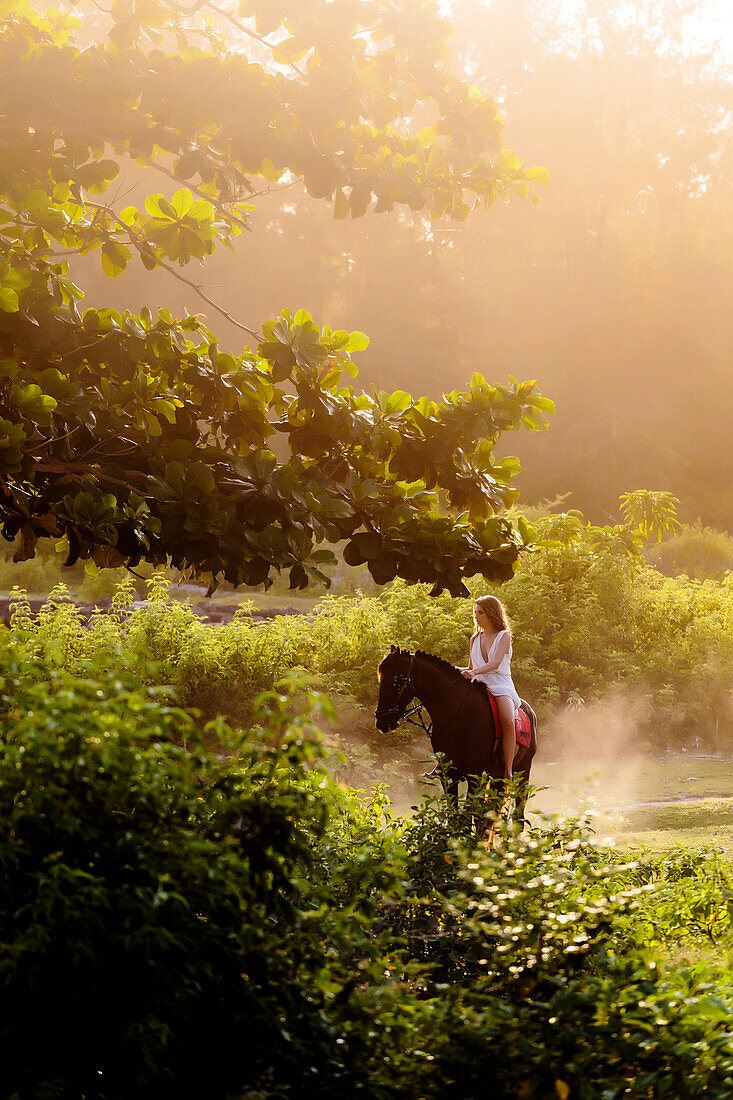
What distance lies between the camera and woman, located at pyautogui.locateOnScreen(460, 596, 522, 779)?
6488mm

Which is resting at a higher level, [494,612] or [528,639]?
[494,612]

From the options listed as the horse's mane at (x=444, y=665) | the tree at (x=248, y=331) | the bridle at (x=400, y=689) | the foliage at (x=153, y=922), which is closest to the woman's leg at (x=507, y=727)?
the horse's mane at (x=444, y=665)

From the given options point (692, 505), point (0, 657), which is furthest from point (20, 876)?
point (692, 505)

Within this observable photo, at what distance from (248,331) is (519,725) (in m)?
3.54

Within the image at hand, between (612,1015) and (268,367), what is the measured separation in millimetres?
3621

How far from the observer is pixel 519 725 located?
673cm

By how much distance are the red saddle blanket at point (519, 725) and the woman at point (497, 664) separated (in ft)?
0.09

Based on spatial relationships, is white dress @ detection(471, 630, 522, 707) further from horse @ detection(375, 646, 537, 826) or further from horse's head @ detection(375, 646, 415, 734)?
horse's head @ detection(375, 646, 415, 734)

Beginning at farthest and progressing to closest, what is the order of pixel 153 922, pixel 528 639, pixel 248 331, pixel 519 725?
pixel 528 639 < pixel 519 725 < pixel 248 331 < pixel 153 922

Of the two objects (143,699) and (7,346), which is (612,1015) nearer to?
(143,699)

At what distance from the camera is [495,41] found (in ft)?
96.1

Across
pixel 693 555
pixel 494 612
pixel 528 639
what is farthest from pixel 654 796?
pixel 693 555

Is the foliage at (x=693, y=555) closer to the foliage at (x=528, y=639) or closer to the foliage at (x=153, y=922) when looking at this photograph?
the foliage at (x=528, y=639)

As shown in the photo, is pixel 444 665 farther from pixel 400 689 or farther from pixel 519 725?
pixel 519 725
